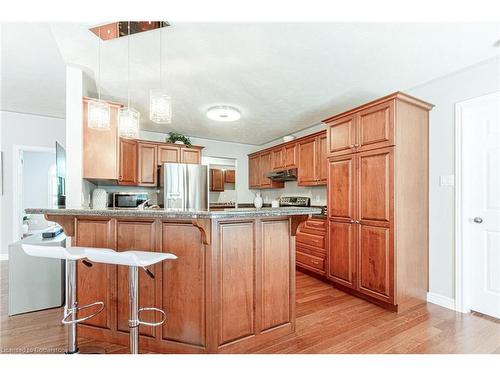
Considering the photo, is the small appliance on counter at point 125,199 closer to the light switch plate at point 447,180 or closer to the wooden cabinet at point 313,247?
the wooden cabinet at point 313,247

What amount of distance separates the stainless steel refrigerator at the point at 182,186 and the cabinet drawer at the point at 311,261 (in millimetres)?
2020

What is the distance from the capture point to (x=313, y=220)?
3.86 metres

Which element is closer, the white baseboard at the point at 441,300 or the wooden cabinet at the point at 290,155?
the white baseboard at the point at 441,300

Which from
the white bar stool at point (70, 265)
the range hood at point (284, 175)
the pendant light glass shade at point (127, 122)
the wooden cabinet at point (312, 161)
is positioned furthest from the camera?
the range hood at point (284, 175)

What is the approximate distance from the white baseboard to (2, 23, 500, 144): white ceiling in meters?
2.39

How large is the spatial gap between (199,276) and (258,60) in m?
2.16

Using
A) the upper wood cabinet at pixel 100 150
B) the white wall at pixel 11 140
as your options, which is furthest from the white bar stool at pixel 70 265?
the white wall at pixel 11 140

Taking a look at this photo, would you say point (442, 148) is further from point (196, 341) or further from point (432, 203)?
point (196, 341)

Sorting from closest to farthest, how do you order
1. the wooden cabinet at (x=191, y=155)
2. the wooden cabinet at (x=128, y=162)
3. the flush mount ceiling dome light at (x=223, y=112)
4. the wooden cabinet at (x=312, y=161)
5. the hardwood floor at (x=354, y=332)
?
the hardwood floor at (x=354, y=332)
the flush mount ceiling dome light at (x=223, y=112)
the wooden cabinet at (x=312, y=161)
the wooden cabinet at (x=128, y=162)
the wooden cabinet at (x=191, y=155)

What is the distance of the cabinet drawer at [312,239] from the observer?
3.67 meters

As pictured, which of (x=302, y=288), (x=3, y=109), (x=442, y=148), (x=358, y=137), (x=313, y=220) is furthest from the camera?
(x=3, y=109)

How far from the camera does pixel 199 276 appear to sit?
1838 millimetres
